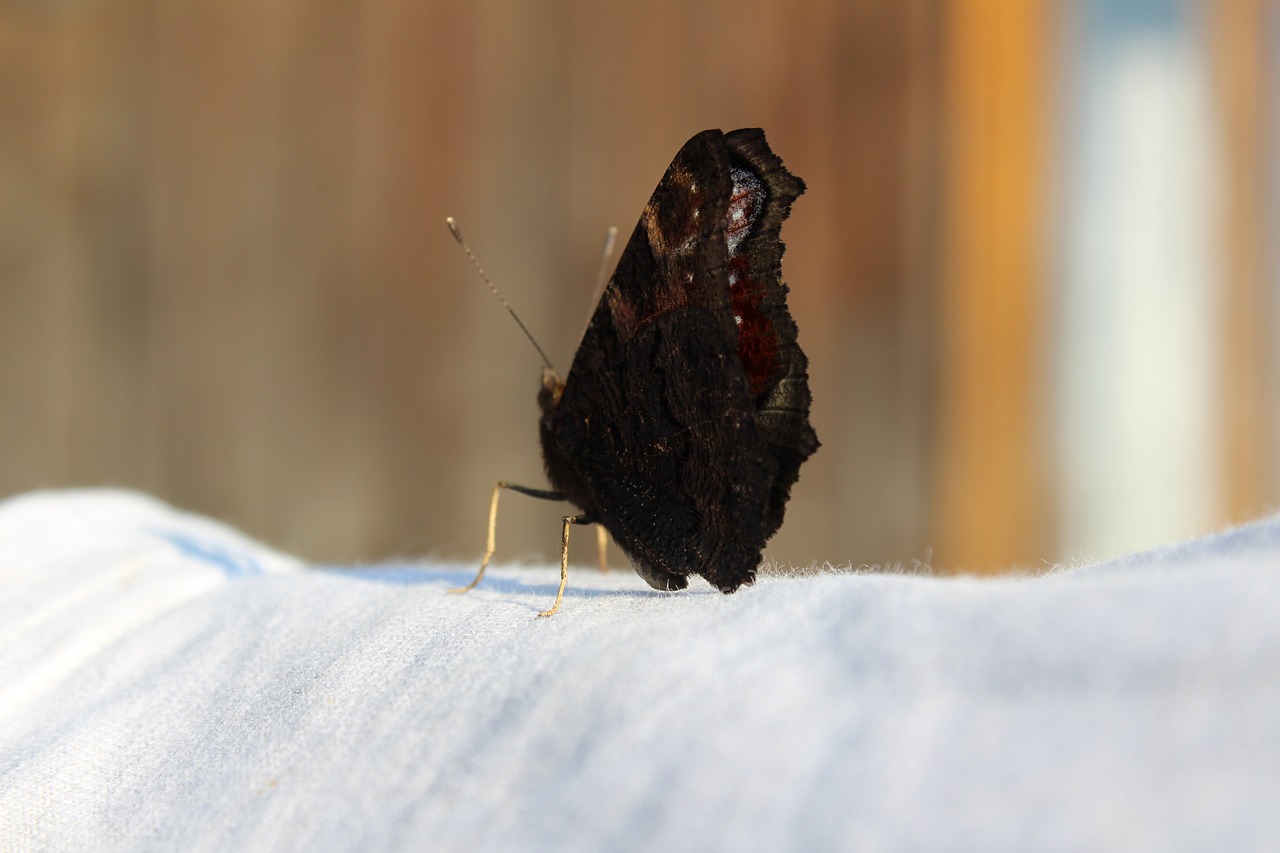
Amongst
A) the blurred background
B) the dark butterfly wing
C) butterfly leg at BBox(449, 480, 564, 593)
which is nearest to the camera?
the dark butterfly wing

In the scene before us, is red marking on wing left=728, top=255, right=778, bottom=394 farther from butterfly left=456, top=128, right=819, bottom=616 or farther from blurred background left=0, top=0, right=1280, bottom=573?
blurred background left=0, top=0, right=1280, bottom=573

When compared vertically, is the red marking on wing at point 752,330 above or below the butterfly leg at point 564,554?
above

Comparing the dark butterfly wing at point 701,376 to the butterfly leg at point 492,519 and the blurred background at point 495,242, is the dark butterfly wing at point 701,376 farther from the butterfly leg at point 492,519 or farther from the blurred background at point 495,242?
the blurred background at point 495,242

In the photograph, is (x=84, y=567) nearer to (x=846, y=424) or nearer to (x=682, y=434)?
(x=682, y=434)

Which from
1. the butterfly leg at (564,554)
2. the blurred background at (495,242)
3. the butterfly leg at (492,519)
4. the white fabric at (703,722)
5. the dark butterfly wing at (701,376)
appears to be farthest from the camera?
the blurred background at (495,242)

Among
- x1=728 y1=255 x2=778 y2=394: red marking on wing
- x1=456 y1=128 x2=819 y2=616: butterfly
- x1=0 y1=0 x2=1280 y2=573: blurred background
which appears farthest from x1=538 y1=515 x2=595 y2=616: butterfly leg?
x1=0 y1=0 x2=1280 y2=573: blurred background

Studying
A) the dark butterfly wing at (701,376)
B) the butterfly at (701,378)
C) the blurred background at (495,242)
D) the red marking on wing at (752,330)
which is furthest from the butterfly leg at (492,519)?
the blurred background at (495,242)

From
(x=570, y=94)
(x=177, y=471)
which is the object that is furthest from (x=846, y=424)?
(x=177, y=471)

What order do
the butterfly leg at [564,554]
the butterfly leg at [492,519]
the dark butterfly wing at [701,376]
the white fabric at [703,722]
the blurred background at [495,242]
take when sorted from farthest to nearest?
the blurred background at [495,242]
the butterfly leg at [492,519]
the dark butterfly wing at [701,376]
the butterfly leg at [564,554]
the white fabric at [703,722]
